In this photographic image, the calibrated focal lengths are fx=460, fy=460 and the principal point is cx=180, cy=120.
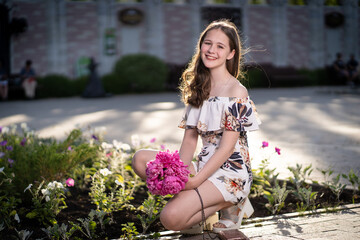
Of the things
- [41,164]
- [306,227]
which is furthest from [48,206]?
[306,227]

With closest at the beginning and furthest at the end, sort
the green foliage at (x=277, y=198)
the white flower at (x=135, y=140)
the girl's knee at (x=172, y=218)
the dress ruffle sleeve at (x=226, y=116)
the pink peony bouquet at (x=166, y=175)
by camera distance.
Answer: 1. the pink peony bouquet at (x=166, y=175)
2. the girl's knee at (x=172, y=218)
3. the dress ruffle sleeve at (x=226, y=116)
4. the green foliage at (x=277, y=198)
5. the white flower at (x=135, y=140)

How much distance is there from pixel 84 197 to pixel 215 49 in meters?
1.69

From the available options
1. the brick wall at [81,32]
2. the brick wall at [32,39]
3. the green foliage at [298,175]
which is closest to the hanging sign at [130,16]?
the brick wall at [81,32]

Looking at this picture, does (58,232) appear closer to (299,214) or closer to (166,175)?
(166,175)

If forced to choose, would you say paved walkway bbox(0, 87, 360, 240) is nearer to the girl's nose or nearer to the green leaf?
the girl's nose

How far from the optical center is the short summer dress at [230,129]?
284cm

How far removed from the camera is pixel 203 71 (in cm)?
314

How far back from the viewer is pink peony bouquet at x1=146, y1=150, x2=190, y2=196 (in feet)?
8.23

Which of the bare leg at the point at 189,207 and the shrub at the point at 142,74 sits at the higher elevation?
the shrub at the point at 142,74

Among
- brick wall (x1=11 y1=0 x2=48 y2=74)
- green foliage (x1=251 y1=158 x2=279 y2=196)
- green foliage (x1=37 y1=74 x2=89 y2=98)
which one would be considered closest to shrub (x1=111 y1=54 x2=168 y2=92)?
green foliage (x1=37 y1=74 x2=89 y2=98)

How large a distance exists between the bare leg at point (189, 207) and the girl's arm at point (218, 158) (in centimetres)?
5

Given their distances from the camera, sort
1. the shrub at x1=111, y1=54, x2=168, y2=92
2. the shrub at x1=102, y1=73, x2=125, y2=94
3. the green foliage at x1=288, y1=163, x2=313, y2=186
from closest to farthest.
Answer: the green foliage at x1=288, y1=163, x2=313, y2=186
the shrub at x1=102, y1=73, x2=125, y2=94
the shrub at x1=111, y1=54, x2=168, y2=92

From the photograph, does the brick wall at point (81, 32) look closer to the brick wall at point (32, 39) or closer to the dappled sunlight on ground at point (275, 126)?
the brick wall at point (32, 39)

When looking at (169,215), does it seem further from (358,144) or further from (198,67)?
(358,144)
